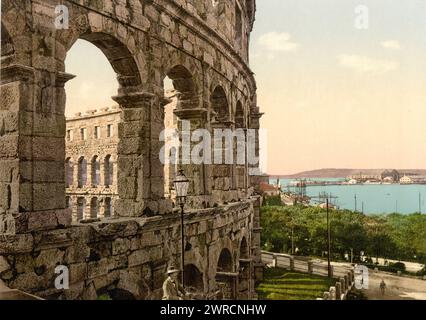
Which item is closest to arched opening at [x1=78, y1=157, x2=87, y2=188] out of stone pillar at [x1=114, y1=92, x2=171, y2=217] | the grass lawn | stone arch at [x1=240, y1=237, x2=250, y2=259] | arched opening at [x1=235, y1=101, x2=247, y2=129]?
the grass lawn

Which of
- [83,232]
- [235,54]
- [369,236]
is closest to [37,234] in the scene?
[83,232]

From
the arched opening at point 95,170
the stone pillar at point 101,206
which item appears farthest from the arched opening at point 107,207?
the arched opening at point 95,170

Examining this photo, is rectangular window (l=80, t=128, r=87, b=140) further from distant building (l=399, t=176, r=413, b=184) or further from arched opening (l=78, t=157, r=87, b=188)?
distant building (l=399, t=176, r=413, b=184)

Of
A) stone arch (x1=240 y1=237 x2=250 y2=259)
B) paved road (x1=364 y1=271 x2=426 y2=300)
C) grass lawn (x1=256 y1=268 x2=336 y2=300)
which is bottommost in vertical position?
paved road (x1=364 y1=271 x2=426 y2=300)

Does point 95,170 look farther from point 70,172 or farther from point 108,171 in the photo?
point 70,172

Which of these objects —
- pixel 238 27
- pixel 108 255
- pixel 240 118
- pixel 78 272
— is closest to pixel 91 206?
pixel 240 118

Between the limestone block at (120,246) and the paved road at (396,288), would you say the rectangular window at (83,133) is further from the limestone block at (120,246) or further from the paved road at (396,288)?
the limestone block at (120,246)
